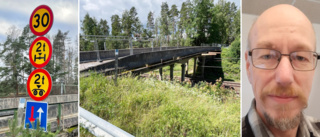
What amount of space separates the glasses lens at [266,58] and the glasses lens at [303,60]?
0.10m

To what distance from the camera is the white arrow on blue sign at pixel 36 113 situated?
2021 millimetres

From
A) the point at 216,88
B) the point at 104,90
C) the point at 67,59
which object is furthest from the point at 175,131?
the point at 67,59

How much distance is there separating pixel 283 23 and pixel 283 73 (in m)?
0.33

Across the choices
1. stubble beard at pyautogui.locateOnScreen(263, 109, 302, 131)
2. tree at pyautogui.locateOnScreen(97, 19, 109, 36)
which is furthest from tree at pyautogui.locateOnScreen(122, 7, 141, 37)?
stubble beard at pyautogui.locateOnScreen(263, 109, 302, 131)

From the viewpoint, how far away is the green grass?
1.88 m

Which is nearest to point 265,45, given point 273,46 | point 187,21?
point 273,46

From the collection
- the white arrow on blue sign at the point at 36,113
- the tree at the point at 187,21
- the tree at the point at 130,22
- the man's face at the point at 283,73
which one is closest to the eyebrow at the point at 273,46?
the man's face at the point at 283,73

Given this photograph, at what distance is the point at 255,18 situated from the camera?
4.76 ft

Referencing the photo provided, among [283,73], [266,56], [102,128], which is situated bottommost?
[102,128]

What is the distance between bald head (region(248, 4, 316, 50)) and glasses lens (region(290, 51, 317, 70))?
0.06 meters

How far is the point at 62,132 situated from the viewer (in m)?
2.36

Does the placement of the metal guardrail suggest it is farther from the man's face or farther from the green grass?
the man's face

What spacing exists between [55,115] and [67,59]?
84 cm

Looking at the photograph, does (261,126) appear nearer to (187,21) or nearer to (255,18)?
(255,18)
